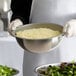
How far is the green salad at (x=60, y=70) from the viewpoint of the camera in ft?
2.82

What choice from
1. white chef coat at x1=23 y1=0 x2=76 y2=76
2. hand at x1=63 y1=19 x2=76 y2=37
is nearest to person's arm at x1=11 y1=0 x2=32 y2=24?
white chef coat at x1=23 y1=0 x2=76 y2=76

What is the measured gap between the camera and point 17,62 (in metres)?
1.70

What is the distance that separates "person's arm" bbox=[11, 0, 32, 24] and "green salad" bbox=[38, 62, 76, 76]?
34cm

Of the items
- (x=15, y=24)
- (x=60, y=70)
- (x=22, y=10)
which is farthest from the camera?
(x=22, y=10)

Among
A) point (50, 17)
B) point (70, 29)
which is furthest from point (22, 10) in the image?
point (70, 29)

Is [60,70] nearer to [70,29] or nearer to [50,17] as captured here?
[70,29]

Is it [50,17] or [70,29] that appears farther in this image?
[50,17]

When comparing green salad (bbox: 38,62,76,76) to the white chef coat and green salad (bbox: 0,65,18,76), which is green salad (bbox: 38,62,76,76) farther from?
the white chef coat

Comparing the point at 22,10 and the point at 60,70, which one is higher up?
the point at 22,10

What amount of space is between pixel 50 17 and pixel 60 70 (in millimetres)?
324

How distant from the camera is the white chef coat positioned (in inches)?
44.7

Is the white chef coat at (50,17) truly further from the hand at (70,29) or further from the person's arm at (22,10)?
the hand at (70,29)

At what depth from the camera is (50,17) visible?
1155 millimetres

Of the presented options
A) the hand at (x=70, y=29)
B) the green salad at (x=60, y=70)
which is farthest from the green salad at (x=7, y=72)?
the hand at (x=70, y=29)
